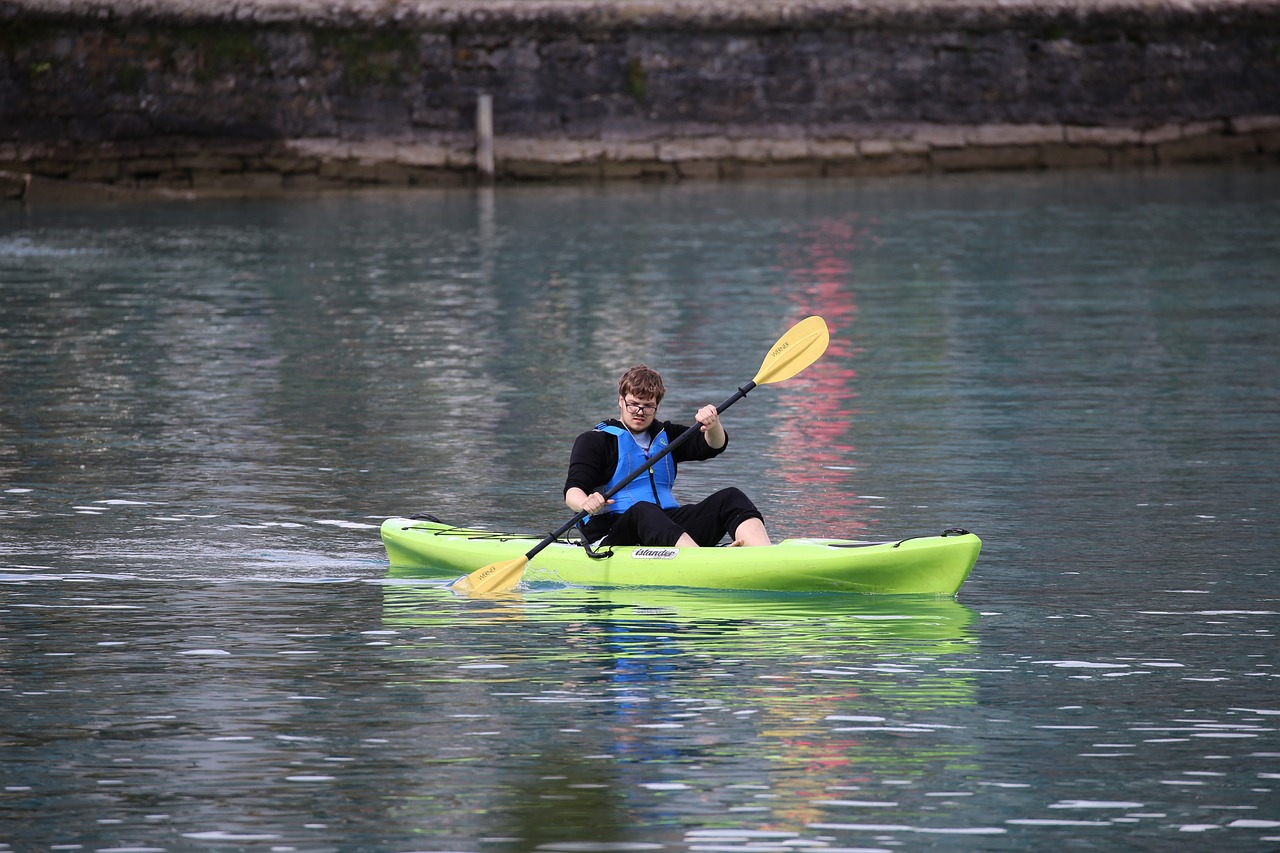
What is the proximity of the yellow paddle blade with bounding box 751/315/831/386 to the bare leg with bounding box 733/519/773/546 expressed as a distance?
4.34 ft

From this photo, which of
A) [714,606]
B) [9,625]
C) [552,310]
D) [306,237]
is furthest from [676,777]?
[306,237]

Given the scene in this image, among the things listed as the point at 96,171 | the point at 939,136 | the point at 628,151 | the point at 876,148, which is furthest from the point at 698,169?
the point at 96,171

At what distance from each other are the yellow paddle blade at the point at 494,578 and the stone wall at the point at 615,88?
2416cm

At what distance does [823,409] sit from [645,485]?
13.6ft

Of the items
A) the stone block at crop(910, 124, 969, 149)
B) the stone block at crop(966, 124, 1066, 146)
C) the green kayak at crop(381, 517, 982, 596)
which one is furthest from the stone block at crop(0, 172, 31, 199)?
the green kayak at crop(381, 517, 982, 596)

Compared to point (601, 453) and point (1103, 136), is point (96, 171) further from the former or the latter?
point (601, 453)

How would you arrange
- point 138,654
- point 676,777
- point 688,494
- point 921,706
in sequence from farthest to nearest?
point 688,494, point 138,654, point 921,706, point 676,777

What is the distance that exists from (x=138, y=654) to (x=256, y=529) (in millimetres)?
2060

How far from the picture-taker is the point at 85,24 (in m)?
31.4

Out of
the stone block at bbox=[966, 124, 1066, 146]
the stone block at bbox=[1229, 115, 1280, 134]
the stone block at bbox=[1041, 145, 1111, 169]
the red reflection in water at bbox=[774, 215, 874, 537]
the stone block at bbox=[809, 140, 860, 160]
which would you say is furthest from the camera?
the stone block at bbox=[1229, 115, 1280, 134]

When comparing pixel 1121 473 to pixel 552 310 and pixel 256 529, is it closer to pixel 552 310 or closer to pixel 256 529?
pixel 256 529

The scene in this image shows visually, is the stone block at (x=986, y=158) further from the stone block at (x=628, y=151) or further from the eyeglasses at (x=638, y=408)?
the eyeglasses at (x=638, y=408)

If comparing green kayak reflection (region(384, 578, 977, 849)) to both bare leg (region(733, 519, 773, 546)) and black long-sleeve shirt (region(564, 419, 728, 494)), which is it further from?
black long-sleeve shirt (region(564, 419, 728, 494))

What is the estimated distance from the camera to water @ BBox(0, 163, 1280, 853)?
532 centimetres
